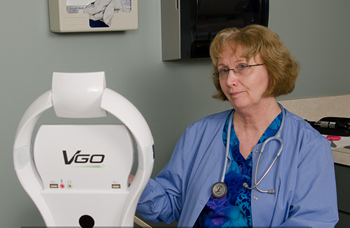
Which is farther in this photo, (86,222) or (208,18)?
(208,18)

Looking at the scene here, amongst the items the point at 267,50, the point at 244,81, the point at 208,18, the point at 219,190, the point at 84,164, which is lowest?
the point at 219,190

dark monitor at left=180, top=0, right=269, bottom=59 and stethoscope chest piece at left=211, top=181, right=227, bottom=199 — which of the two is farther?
dark monitor at left=180, top=0, right=269, bottom=59

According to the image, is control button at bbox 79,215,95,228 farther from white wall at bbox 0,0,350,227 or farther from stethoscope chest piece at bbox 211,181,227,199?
white wall at bbox 0,0,350,227

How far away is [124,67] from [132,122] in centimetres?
96

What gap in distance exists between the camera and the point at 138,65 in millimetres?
1949

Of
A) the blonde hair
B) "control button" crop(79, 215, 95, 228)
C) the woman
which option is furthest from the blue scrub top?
"control button" crop(79, 215, 95, 228)

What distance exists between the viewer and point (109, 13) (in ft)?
5.56

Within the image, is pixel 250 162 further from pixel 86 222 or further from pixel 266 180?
pixel 86 222

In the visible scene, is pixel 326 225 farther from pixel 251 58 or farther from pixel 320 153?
pixel 251 58

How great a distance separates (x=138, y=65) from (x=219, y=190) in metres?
0.78

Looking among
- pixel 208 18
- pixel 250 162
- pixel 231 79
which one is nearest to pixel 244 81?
pixel 231 79

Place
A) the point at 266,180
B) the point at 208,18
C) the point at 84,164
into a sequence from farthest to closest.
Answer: the point at 208,18
the point at 266,180
the point at 84,164

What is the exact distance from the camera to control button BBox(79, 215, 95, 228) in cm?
107

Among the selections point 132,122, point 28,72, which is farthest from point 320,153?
point 28,72
